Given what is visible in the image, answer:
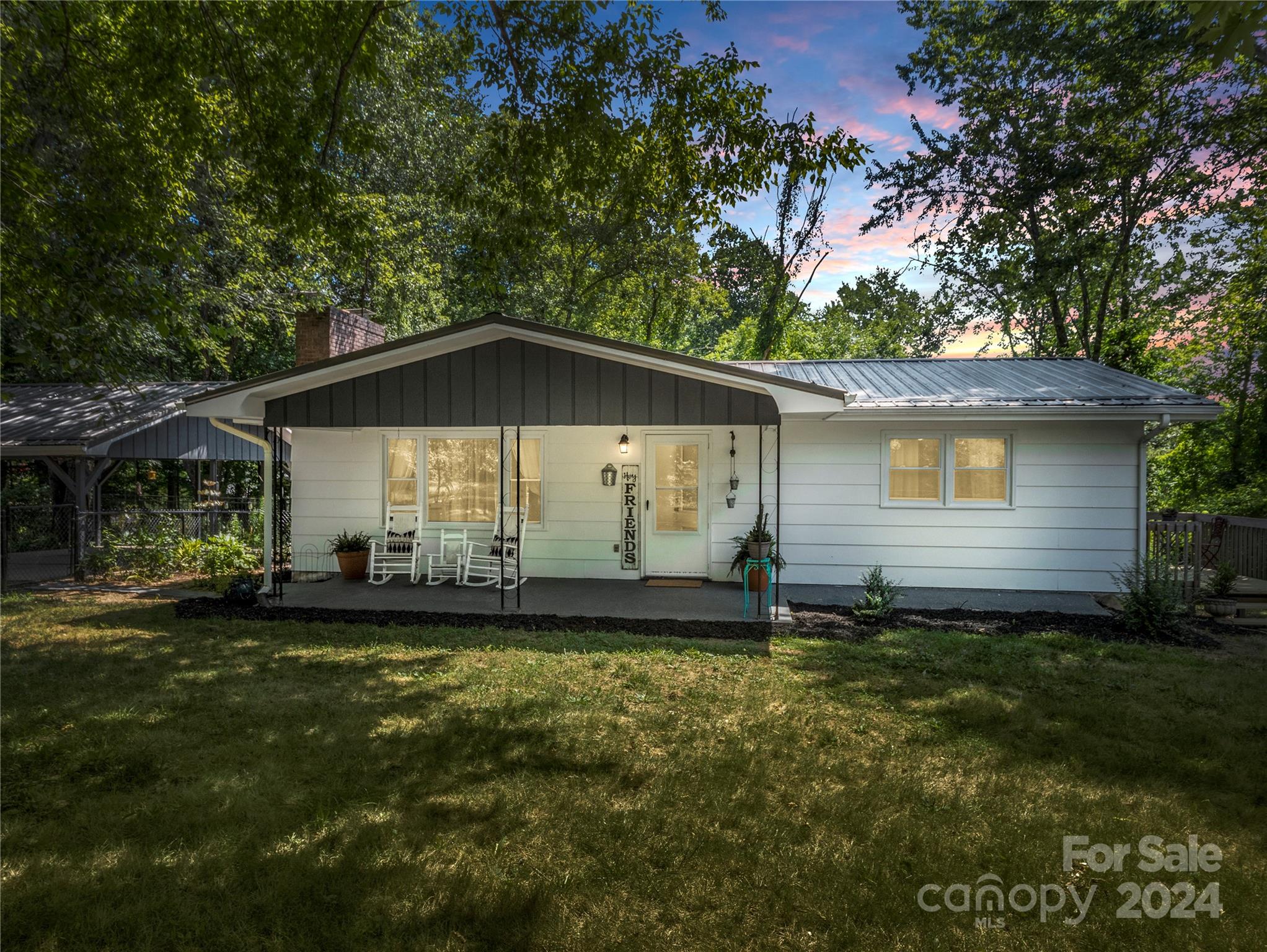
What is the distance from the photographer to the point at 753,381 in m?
6.71

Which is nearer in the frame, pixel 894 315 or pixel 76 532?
pixel 76 532

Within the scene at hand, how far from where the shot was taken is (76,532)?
10.5 m

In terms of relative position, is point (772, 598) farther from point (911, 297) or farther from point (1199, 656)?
point (911, 297)

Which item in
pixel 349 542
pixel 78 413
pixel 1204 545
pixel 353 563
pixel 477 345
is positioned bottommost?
pixel 353 563

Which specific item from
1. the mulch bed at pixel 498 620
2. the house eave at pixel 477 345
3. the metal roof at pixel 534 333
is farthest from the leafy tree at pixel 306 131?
the mulch bed at pixel 498 620

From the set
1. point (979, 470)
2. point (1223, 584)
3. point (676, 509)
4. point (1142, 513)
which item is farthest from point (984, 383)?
point (676, 509)

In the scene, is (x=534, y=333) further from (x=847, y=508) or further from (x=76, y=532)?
(x=76, y=532)

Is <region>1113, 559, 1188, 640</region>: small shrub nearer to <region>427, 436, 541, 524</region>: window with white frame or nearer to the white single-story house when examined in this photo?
the white single-story house

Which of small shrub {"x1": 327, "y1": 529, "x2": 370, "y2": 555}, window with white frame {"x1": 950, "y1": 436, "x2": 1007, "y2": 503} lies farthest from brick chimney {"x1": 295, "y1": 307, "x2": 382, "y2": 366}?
window with white frame {"x1": 950, "y1": 436, "x2": 1007, "y2": 503}

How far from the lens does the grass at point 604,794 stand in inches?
97.3

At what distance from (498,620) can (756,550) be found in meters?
3.40

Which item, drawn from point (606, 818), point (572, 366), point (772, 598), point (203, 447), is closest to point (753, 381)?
point (572, 366)

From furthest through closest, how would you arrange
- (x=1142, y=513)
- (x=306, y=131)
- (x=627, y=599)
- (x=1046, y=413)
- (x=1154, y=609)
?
(x=1142, y=513) → (x=627, y=599) → (x=1046, y=413) → (x=1154, y=609) → (x=306, y=131)

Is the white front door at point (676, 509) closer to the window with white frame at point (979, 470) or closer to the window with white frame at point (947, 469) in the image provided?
the window with white frame at point (947, 469)
